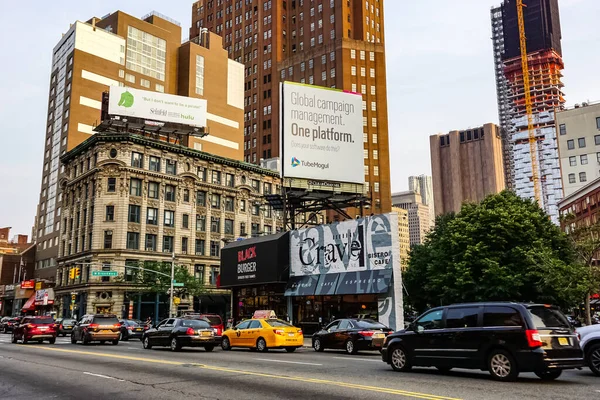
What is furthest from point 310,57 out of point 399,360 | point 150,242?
point 399,360

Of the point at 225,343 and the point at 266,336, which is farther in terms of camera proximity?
the point at 225,343

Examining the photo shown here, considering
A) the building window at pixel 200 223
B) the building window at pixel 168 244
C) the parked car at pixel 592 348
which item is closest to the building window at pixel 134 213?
the building window at pixel 168 244

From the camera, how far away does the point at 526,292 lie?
1454 inches

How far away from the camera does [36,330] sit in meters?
30.1

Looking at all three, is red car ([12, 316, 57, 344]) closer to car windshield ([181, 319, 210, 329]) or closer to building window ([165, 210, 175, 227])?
car windshield ([181, 319, 210, 329])

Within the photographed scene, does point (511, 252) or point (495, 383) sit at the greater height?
point (511, 252)

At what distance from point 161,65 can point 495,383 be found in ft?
353

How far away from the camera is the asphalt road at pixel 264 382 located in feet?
34.1

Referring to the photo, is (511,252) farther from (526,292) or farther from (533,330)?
(533,330)

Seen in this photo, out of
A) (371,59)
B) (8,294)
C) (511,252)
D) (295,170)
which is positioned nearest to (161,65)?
(371,59)

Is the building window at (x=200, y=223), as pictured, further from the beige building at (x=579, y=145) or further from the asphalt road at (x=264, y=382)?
the beige building at (x=579, y=145)

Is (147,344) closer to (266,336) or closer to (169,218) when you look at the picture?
(266,336)

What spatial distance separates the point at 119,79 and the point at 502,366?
100084mm

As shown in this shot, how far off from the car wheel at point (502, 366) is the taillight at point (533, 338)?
605 mm
